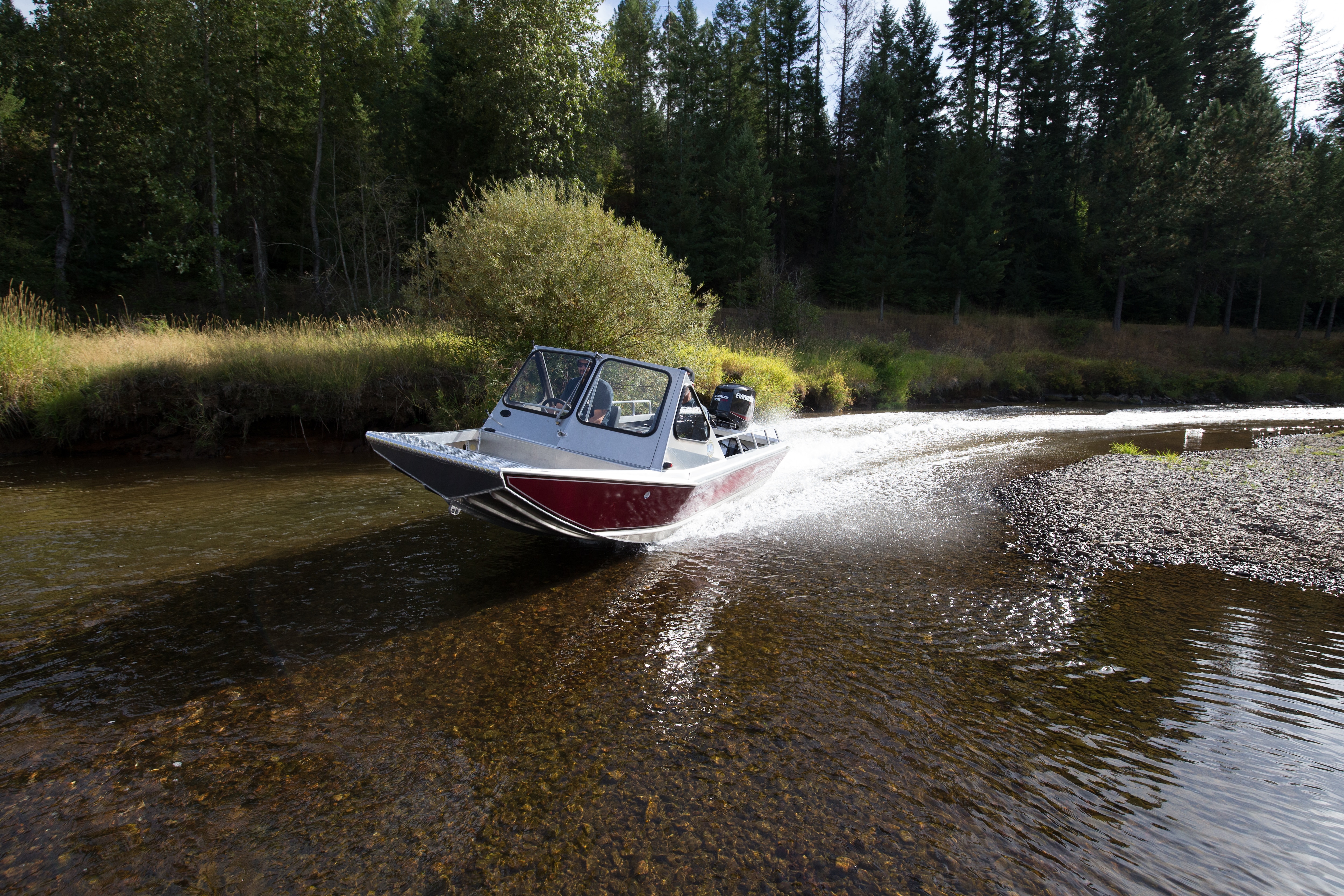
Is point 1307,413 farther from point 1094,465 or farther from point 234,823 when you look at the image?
point 234,823

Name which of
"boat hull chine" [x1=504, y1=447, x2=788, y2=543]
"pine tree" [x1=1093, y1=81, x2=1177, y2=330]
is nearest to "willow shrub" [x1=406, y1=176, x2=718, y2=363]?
"boat hull chine" [x1=504, y1=447, x2=788, y2=543]

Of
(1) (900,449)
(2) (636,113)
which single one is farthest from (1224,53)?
(1) (900,449)

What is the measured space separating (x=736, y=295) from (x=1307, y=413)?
73.4 ft

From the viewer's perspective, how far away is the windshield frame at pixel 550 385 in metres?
6.96

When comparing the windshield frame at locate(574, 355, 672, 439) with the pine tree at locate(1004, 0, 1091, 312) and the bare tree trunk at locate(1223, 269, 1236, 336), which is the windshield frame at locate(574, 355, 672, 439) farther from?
the bare tree trunk at locate(1223, 269, 1236, 336)

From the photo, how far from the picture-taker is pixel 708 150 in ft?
123

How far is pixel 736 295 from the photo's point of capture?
32.5 metres

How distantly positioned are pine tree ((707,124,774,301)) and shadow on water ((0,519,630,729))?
27.2m

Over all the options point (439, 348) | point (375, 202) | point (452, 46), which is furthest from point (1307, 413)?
point (375, 202)

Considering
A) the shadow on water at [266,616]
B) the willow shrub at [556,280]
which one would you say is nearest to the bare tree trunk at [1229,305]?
the willow shrub at [556,280]

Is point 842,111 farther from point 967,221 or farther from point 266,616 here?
point 266,616

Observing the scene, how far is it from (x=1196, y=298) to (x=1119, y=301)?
5197mm

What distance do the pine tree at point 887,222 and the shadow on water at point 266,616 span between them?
34.0 metres

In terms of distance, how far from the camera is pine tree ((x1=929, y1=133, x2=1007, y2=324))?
35406 mm
